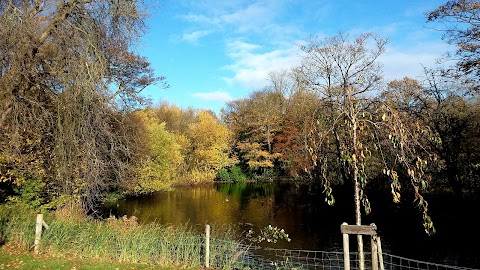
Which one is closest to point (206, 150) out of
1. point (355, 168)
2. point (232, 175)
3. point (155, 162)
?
point (232, 175)

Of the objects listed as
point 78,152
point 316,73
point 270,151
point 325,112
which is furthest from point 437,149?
point 270,151

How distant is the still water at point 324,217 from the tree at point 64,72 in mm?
6174

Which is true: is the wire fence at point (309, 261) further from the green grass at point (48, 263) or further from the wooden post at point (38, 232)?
the wooden post at point (38, 232)

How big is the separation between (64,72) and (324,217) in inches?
533

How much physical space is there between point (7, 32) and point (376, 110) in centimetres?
797

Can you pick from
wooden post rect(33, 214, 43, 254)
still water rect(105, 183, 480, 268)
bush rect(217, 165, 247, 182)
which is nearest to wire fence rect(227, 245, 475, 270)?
still water rect(105, 183, 480, 268)

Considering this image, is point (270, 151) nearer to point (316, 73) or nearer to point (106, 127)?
point (316, 73)

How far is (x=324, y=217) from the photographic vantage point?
17406 millimetres

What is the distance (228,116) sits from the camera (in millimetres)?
46188

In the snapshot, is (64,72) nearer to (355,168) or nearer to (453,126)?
(355,168)

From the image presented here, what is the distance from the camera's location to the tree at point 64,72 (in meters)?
8.12

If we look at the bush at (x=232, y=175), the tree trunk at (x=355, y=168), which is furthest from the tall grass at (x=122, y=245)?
the bush at (x=232, y=175)

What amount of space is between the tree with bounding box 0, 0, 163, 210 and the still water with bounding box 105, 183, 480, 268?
6174mm

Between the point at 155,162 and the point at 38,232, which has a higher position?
the point at 155,162
